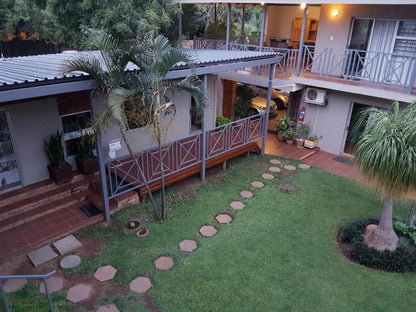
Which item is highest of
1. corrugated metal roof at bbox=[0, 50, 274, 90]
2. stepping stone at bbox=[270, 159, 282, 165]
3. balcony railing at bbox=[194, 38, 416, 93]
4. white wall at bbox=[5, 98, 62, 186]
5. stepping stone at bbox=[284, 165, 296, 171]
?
corrugated metal roof at bbox=[0, 50, 274, 90]

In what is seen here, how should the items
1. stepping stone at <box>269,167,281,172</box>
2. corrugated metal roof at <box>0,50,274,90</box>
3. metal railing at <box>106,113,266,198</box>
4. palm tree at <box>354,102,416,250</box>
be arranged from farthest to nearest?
stepping stone at <box>269,167,281,172</box> → metal railing at <box>106,113,266,198</box> → palm tree at <box>354,102,416,250</box> → corrugated metal roof at <box>0,50,274,90</box>

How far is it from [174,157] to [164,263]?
3.44m

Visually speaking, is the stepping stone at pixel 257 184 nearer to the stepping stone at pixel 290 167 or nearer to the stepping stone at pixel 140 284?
the stepping stone at pixel 290 167

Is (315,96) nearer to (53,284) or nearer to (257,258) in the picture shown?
(257,258)

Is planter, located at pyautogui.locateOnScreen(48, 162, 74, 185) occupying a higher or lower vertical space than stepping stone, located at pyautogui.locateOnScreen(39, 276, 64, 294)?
higher

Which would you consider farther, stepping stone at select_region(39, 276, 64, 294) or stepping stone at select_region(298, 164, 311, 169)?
stepping stone at select_region(298, 164, 311, 169)

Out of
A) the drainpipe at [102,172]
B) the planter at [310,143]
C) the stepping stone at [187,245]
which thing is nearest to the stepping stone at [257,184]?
the stepping stone at [187,245]

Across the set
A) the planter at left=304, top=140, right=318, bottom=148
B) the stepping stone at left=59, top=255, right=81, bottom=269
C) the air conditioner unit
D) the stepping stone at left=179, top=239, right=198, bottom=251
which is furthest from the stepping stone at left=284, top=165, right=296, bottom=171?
the stepping stone at left=59, top=255, right=81, bottom=269

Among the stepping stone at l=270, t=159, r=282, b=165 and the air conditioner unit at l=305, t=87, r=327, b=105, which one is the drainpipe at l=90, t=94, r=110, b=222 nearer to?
the stepping stone at l=270, t=159, r=282, b=165

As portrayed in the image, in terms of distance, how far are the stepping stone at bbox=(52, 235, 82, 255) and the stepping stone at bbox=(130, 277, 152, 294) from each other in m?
1.53

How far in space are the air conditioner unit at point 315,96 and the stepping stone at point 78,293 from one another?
8.99m

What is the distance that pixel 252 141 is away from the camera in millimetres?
10188

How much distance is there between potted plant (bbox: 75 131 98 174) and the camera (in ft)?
26.1

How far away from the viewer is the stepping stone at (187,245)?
20.5 feet
